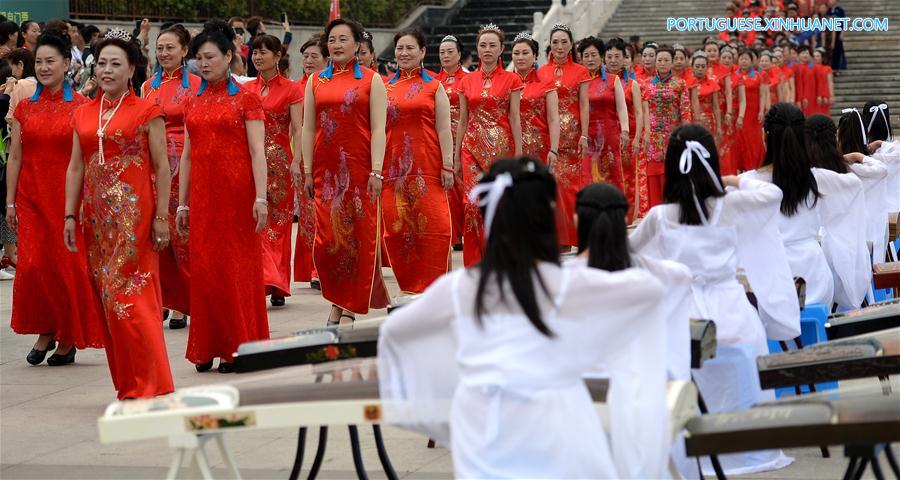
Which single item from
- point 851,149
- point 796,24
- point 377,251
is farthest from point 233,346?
point 796,24

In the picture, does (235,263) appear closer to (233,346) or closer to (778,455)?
(233,346)

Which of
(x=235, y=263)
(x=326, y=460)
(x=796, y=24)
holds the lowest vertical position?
(x=326, y=460)

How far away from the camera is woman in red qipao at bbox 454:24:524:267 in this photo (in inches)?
425

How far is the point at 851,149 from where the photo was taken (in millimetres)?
9078

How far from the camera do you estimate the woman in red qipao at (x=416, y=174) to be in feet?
30.5

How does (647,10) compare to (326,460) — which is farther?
(647,10)

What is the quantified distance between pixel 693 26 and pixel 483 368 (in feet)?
95.1

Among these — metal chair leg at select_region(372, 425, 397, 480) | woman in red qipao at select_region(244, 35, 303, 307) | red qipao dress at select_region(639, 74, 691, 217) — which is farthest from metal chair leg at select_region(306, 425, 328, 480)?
red qipao dress at select_region(639, 74, 691, 217)

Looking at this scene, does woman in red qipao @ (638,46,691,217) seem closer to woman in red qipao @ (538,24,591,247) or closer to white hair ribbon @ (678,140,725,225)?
woman in red qipao @ (538,24,591,247)

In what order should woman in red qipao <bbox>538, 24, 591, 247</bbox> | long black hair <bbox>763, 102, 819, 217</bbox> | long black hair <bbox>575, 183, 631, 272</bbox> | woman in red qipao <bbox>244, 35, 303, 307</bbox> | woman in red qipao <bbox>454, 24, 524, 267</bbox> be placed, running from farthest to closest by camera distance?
woman in red qipao <bbox>538, 24, 591, 247</bbox> → woman in red qipao <bbox>454, 24, 524, 267</bbox> → woman in red qipao <bbox>244, 35, 303, 307</bbox> → long black hair <bbox>763, 102, 819, 217</bbox> → long black hair <bbox>575, 183, 631, 272</bbox>

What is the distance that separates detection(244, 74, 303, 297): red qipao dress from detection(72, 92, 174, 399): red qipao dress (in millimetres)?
3390

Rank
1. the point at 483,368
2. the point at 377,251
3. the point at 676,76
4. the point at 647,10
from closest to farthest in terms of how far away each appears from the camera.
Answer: the point at 483,368
the point at 377,251
the point at 676,76
the point at 647,10

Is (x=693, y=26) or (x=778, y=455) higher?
(x=693, y=26)

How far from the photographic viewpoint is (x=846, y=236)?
25.2ft
